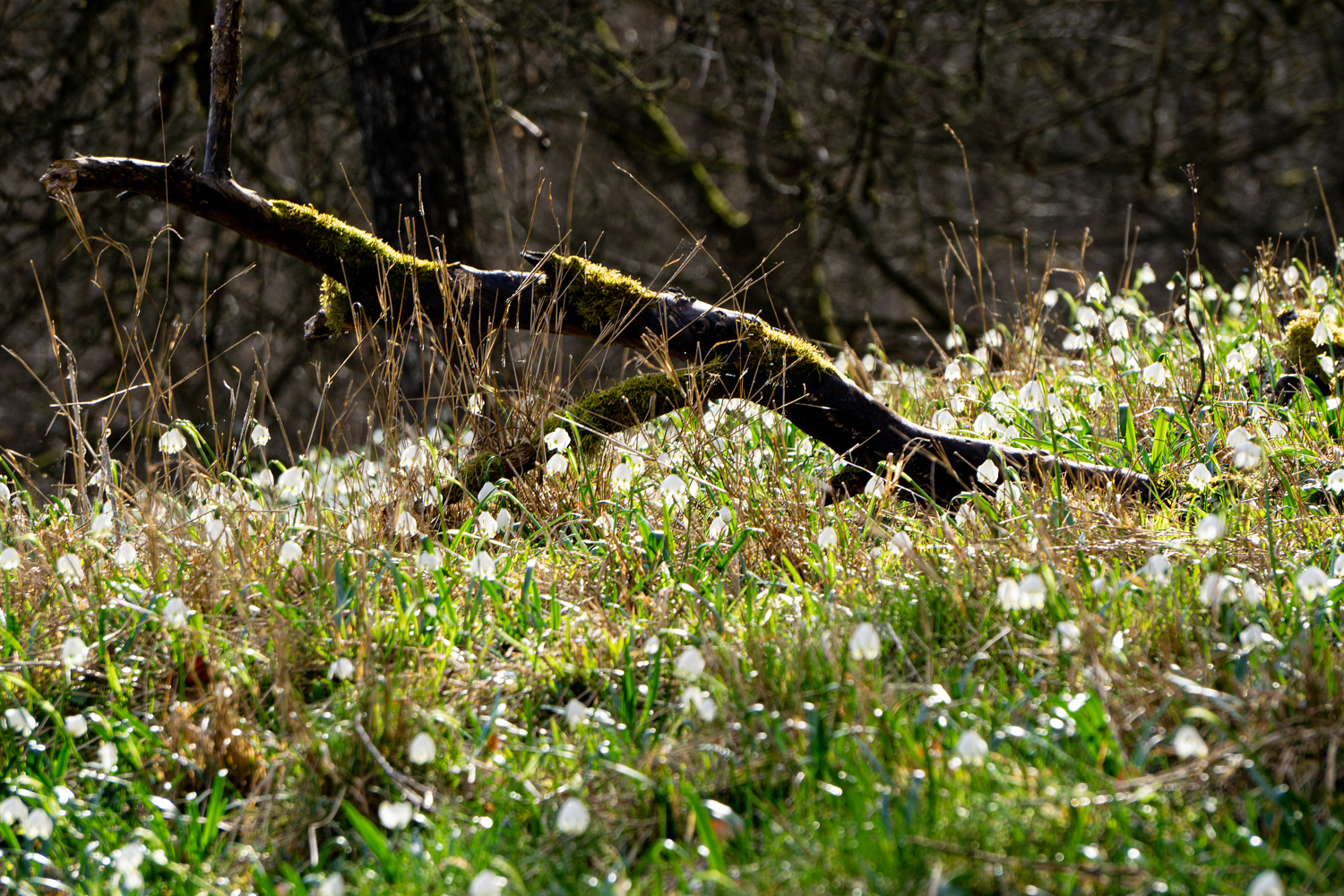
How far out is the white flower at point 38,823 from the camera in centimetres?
189

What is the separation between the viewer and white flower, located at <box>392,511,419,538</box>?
2.76 metres

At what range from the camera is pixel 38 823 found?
1890mm

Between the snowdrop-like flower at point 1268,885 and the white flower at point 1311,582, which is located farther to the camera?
the white flower at point 1311,582

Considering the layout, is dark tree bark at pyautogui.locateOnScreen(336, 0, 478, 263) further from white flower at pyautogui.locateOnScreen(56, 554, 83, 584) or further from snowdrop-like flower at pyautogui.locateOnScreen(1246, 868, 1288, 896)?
snowdrop-like flower at pyautogui.locateOnScreen(1246, 868, 1288, 896)

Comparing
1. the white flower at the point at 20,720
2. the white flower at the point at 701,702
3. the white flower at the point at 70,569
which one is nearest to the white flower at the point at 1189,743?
the white flower at the point at 701,702

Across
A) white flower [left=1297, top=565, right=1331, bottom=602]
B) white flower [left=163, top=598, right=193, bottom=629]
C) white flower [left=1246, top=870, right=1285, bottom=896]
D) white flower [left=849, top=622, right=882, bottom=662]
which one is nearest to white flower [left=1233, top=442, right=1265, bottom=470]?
white flower [left=1297, top=565, right=1331, bottom=602]

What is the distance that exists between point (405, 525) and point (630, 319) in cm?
93

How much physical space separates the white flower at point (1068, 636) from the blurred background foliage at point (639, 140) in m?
2.99

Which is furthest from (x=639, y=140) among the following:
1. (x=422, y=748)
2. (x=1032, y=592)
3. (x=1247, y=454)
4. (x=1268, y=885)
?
(x=1268, y=885)

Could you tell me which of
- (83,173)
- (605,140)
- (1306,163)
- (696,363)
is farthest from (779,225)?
(83,173)

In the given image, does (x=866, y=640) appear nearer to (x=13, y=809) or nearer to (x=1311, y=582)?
(x=1311, y=582)

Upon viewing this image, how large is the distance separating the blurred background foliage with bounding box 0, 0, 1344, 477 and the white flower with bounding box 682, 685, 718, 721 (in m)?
3.15

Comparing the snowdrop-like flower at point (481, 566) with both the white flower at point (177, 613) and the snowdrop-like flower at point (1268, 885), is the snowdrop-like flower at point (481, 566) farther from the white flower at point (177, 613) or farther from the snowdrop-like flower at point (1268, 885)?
the snowdrop-like flower at point (1268, 885)

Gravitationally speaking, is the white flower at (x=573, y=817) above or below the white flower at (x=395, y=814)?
above
